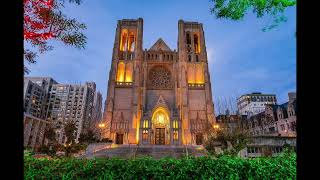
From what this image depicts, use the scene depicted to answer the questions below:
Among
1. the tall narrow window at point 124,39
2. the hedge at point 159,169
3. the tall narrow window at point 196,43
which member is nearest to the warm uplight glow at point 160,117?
the tall narrow window at point 196,43

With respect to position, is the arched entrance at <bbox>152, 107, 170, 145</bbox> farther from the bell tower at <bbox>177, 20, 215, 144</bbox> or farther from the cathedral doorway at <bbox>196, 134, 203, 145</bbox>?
the cathedral doorway at <bbox>196, 134, 203, 145</bbox>

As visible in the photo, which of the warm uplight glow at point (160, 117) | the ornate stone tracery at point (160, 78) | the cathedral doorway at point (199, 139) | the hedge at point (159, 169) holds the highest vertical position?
the ornate stone tracery at point (160, 78)

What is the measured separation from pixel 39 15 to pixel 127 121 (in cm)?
3119

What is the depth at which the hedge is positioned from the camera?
18.7 ft

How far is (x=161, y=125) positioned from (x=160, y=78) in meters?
10.0

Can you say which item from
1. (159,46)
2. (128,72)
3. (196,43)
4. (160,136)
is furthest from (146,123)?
(196,43)

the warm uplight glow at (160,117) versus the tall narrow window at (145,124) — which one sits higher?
the warm uplight glow at (160,117)

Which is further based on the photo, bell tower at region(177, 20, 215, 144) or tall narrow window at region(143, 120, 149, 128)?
bell tower at region(177, 20, 215, 144)

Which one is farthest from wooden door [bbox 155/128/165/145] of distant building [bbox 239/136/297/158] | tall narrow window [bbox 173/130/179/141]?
distant building [bbox 239/136/297/158]

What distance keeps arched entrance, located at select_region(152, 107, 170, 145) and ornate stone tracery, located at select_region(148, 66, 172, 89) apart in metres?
5.85

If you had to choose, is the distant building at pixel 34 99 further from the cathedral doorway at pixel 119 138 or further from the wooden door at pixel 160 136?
the wooden door at pixel 160 136

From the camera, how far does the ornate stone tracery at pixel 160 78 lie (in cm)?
4244

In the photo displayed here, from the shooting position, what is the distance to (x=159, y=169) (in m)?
5.85
